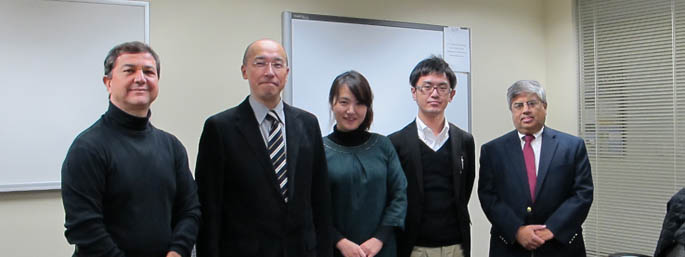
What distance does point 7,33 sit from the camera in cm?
279

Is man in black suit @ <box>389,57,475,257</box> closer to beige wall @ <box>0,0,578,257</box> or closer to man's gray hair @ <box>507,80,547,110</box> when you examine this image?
man's gray hair @ <box>507,80,547,110</box>

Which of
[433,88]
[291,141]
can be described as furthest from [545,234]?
[291,141]

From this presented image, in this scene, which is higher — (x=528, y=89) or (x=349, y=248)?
(x=528, y=89)

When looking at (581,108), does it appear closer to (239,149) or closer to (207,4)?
(207,4)

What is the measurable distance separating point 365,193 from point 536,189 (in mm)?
857

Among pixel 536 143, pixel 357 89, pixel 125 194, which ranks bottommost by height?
pixel 125 194

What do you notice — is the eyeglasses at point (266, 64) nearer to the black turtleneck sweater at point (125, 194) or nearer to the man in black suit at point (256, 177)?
the man in black suit at point (256, 177)

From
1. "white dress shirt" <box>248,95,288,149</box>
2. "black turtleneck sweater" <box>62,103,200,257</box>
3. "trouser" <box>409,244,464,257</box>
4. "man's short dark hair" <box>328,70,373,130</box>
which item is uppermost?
"man's short dark hair" <box>328,70,373,130</box>

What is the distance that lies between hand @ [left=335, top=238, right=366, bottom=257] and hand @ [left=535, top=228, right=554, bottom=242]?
0.86 meters

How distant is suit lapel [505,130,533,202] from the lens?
2.63m

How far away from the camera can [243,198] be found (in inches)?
78.0

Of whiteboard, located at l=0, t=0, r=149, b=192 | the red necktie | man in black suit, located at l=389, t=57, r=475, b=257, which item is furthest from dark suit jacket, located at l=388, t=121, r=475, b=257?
whiteboard, located at l=0, t=0, r=149, b=192

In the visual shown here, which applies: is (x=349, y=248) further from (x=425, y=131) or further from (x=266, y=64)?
(x=266, y=64)

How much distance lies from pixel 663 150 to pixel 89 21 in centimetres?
377
